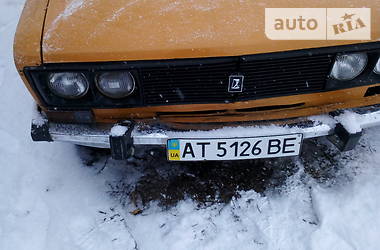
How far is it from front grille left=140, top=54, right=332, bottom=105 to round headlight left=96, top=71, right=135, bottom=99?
91mm

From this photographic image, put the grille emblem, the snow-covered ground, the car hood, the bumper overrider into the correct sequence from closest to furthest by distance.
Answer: the car hood < the grille emblem < the bumper overrider < the snow-covered ground

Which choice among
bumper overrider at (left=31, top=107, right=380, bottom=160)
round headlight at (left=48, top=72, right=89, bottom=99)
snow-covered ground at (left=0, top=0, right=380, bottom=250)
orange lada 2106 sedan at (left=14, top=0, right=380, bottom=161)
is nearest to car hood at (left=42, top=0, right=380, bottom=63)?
orange lada 2106 sedan at (left=14, top=0, right=380, bottom=161)

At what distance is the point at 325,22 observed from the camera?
2158mm

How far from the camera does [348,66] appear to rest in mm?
2344

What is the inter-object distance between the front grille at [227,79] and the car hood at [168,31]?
90 mm

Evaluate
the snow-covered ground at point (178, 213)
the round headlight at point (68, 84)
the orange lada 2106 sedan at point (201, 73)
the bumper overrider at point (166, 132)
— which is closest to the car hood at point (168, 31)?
the orange lada 2106 sedan at point (201, 73)

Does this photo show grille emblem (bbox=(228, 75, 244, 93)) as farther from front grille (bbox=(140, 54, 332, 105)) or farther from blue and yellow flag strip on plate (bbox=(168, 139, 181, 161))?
blue and yellow flag strip on plate (bbox=(168, 139, 181, 161))

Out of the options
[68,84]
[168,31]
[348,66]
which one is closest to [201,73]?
[168,31]

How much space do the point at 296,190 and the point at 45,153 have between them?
6.54 feet

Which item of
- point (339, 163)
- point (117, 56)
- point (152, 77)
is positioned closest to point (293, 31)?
point (152, 77)

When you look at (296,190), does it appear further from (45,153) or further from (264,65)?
(45,153)

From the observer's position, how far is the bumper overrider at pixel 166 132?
233cm

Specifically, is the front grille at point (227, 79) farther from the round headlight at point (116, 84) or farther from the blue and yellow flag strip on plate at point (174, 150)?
the blue and yellow flag strip on plate at point (174, 150)

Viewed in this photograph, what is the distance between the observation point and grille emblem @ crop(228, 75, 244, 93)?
2.22 meters
